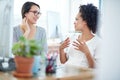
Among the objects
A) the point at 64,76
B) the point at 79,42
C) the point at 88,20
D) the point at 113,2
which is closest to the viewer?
the point at 113,2

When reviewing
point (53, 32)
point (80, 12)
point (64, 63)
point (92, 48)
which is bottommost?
point (64, 63)

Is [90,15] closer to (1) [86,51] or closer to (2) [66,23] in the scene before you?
(2) [66,23]

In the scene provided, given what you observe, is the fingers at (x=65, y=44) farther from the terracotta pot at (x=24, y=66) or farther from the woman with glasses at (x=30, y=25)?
the terracotta pot at (x=24, y=66)

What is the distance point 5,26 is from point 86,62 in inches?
25.1

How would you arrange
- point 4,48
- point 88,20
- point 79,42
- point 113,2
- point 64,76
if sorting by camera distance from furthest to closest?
point 88,20, point 79,42, point 4,48, point 64,76, point 113,2

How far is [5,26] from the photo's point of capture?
1369 mm

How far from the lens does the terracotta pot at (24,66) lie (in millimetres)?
970

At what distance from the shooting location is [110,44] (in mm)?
625

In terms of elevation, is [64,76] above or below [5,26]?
below

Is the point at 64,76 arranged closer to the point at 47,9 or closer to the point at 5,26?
the point at 5,26

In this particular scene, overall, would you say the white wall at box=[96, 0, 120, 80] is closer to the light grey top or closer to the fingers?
the light grey top

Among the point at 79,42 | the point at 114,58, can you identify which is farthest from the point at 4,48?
the point at 114,58

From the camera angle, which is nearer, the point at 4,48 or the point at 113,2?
the point at 113,2

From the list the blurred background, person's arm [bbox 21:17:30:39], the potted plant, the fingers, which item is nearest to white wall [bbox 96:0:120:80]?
the blurred background
